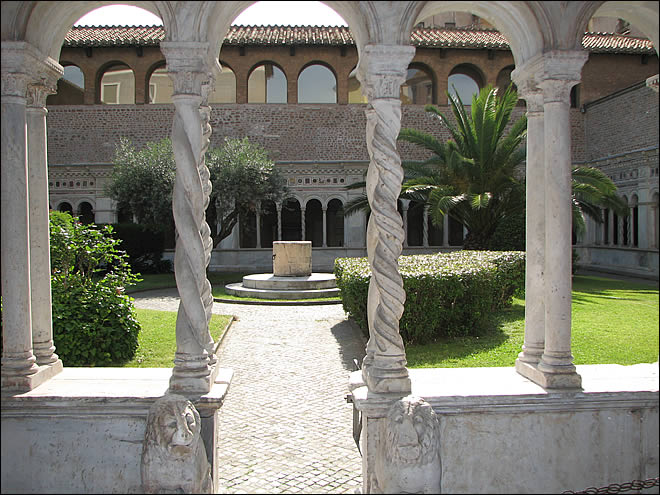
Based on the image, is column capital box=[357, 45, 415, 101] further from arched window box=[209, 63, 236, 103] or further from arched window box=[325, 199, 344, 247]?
arched window box=[209, 63, 236, 103]

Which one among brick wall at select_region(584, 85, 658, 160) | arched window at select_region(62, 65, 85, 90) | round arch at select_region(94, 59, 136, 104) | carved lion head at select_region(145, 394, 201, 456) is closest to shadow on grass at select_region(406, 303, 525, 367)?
carved lion head at select_region(145, 394, 201, 456)

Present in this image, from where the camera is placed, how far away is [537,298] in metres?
4.59

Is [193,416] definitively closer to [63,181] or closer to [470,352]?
[470,352]

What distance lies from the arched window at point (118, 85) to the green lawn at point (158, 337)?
675 inches

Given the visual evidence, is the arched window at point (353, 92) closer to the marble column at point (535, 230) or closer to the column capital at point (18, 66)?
the marble column at point (535, 230)

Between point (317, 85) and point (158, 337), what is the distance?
17.2 m

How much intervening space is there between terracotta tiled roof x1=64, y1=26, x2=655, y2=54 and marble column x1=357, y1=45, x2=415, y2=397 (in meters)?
18.2

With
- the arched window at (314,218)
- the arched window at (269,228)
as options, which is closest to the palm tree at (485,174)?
the arched window at (314,218)

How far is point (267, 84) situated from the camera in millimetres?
24219

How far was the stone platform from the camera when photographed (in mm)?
13930

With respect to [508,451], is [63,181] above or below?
above

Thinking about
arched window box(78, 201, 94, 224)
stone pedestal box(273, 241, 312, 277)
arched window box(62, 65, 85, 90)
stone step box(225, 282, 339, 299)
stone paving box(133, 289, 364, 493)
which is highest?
arched window box(62, 65, 85, 90)

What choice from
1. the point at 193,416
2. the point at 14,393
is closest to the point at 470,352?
the point at 193,416

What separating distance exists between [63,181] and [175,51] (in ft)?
63.9
